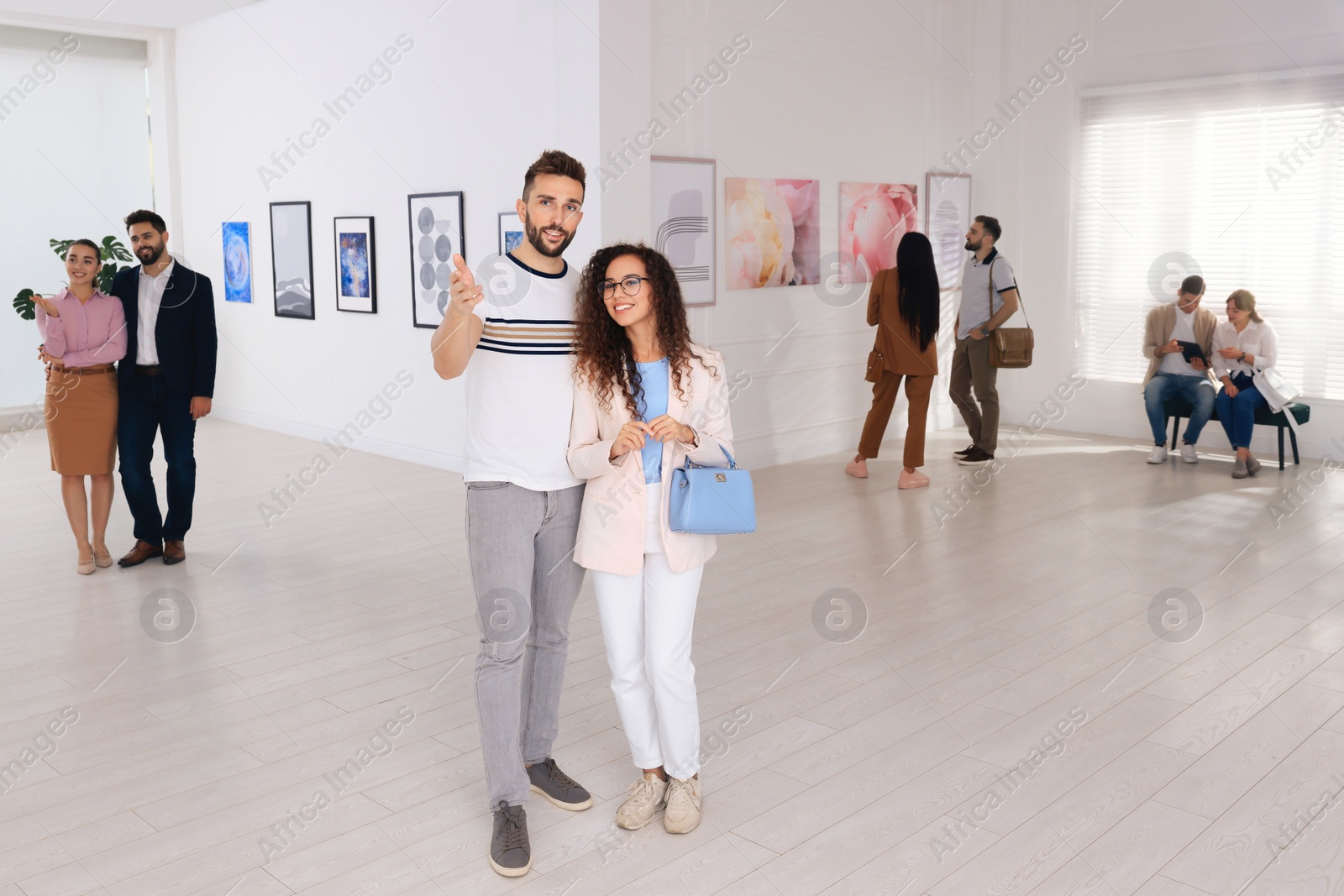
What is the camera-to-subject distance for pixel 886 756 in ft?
12.1

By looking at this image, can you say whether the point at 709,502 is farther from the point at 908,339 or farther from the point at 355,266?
the point at 355,266

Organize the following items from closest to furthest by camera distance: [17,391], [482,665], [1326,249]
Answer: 1. [482,665]
2. [1326,249]
3. [17,391]

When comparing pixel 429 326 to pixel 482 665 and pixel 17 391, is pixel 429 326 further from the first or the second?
pixel 482 665


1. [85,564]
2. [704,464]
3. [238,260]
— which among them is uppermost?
[238,260]

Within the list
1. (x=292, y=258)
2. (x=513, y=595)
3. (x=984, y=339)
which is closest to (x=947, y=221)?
(x=984, y=339)

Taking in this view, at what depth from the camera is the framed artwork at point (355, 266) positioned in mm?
8953

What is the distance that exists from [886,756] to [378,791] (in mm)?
1604

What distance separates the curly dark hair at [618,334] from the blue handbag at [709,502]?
0.22m

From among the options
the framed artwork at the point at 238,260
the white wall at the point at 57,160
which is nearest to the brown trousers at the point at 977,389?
the framed artwork at the point at 238,260

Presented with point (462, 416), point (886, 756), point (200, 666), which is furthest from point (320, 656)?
point (462, 416)

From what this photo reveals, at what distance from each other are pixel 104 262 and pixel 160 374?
18.0 ft

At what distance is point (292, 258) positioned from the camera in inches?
387

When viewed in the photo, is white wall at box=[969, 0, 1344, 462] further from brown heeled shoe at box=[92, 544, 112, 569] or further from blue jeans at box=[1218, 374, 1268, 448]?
brown heeled shoe at box=[92, 544, 112, 569]

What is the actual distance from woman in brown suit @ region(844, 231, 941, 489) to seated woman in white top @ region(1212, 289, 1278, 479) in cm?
235
